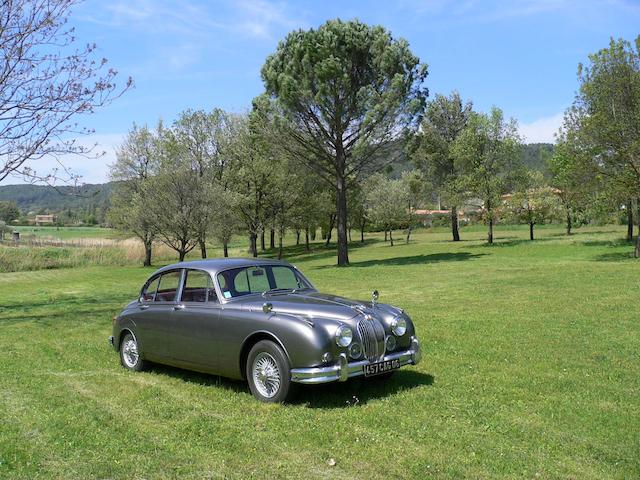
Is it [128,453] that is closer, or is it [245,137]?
[128,453]

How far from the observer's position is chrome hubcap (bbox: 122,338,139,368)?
875 cm

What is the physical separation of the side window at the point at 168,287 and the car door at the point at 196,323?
0.23m

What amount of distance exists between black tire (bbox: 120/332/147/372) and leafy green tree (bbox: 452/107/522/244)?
135 ft

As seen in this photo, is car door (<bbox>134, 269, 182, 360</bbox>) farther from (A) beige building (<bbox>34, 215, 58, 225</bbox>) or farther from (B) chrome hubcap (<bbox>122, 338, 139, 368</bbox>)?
(A) beige building (<bbox>34, 215, 58, 225</bbox>)

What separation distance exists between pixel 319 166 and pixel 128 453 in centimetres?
3081

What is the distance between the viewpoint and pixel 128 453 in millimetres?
5117

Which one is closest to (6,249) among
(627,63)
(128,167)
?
(128,167)

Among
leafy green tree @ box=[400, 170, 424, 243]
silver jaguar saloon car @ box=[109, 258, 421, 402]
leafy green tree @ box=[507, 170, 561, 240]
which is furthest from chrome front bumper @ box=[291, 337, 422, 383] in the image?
leafy green tree @ box=[400, 170, 424, 243]

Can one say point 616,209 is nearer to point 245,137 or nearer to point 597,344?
point 597,344

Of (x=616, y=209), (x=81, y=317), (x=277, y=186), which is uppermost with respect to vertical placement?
(x=277, y=186)

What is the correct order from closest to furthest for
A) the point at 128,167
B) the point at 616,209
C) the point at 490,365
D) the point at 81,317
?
the point at 490,365, the point at 81,317, the point at 616,209, the point at 128,167

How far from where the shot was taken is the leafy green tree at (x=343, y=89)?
31344mm

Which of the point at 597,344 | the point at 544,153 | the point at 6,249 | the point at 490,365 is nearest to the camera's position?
the point at 490,365

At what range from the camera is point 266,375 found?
261 inches
